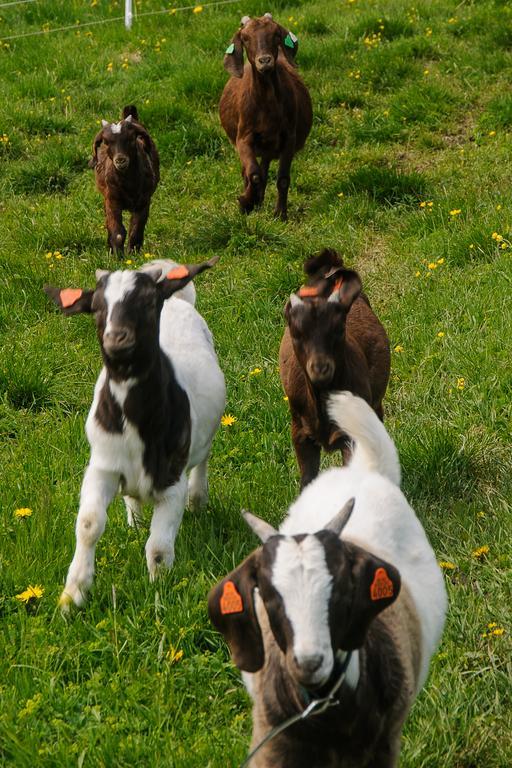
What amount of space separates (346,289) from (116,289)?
1310 millimetres

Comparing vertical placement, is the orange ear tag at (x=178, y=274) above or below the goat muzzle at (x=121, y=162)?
above

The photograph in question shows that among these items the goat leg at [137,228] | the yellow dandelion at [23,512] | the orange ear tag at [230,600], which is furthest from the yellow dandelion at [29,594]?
the goat leg at [137,228]

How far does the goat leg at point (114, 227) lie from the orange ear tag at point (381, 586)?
20.6ft

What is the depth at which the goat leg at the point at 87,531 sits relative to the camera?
4.57 m

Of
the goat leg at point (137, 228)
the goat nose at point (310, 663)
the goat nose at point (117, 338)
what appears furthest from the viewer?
the goat leg at point (137, 228)

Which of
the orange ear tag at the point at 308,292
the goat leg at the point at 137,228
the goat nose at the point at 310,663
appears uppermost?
the goat nose at the point at 310,663

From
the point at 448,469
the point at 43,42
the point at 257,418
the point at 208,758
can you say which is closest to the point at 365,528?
the point at 208,758

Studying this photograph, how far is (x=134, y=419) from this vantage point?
15.6ft

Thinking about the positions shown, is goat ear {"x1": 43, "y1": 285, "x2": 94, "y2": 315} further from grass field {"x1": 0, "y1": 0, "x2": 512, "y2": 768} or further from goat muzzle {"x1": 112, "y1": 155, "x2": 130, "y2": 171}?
goat muzzle {"x1": 112, "y1": 155, "x2": 130, "y2": 171}

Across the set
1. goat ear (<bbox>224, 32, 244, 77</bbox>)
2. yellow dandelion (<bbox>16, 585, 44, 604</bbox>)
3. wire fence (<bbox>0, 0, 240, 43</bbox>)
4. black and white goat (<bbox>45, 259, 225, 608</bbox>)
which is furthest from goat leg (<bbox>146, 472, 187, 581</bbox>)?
wire fence (<bbox>0, 0, 240, 43</bbox>)

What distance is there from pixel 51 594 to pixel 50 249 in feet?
16.5

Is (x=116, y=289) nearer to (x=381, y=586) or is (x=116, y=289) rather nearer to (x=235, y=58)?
(x=381, y=586)

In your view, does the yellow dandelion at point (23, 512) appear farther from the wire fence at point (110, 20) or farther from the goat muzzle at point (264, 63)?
the wire fence at point (110, 20)

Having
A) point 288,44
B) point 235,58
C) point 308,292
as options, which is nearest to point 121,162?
point 235,58
